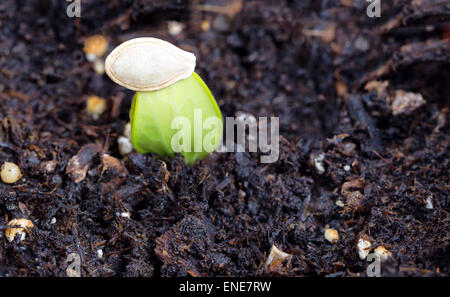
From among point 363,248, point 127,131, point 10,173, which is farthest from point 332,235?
point 10,173

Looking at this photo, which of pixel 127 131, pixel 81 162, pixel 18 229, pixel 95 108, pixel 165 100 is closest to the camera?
pixel 18 229

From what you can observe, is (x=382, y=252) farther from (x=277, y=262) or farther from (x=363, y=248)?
(x=277, y=262)

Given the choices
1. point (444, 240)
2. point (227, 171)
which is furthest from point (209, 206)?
point (444, 240)

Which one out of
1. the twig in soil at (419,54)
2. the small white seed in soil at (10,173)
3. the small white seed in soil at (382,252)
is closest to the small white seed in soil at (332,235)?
the small white seed in soil at (382,252)

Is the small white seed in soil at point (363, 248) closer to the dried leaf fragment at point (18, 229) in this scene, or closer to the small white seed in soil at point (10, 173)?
the dried leaf fragment at point (18, 229)

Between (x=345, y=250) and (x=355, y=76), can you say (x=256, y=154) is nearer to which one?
(x=345, y=250)
